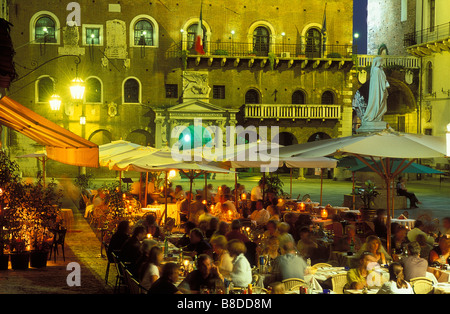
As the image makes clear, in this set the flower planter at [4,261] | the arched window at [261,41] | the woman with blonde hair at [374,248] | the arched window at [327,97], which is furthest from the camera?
the arched window at [327,97]

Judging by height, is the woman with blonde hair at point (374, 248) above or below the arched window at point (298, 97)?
below

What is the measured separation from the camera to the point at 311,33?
35.2 m

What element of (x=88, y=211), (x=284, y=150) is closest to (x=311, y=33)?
(x=88, y=211)

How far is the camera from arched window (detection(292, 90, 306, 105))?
1387 inches

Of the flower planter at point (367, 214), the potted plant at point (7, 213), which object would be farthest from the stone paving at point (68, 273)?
the flower planter at point (367, 214)

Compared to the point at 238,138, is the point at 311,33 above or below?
above

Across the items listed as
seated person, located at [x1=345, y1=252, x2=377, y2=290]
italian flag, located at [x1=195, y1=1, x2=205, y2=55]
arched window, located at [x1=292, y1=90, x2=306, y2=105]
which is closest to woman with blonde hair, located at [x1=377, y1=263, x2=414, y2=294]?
seated person, located at [x1=345, y1=252, x2=377, y2=290]

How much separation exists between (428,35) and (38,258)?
31471mm

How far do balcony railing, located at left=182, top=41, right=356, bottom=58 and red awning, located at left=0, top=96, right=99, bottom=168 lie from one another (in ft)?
81.8

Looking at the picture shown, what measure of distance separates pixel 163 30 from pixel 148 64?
206 centimetres

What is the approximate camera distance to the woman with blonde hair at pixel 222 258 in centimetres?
762

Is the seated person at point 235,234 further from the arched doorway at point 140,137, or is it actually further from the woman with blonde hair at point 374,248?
the arched doorway at point 140,137

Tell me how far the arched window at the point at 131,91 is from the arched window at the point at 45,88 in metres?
3.87
